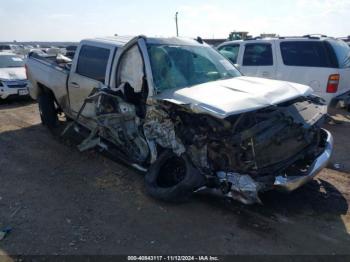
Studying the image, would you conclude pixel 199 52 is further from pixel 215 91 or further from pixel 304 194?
pixel 304 194

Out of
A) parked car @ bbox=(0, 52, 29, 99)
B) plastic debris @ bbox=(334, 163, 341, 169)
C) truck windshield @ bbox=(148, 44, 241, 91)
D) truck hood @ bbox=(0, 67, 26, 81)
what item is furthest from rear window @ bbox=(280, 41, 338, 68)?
truck hood @ bbox=(0, 67, 26, 81)

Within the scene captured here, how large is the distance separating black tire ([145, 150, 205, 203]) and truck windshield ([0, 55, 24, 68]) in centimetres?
972

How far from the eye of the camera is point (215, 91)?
424 cm

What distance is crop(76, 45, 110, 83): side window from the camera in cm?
543

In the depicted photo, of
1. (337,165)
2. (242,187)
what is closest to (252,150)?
(242,187)

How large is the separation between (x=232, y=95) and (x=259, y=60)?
504cm

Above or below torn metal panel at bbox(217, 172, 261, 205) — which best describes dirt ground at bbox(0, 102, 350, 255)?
below

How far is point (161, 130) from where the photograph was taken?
4.22m

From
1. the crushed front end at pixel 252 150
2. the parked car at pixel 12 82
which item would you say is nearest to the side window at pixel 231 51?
the crushed front end at pixel 252 150

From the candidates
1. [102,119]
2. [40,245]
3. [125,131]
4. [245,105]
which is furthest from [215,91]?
[40,245]

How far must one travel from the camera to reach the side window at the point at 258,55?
855 cm

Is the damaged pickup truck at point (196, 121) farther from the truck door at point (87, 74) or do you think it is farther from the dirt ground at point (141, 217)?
the dirt ground at point (141, 217)

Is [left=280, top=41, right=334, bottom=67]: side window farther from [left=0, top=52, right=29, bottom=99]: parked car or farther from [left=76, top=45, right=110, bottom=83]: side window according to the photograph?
[left=0, top=52, right=29, bottom=99]: parked car

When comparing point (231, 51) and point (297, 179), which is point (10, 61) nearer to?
point (231, 51)
